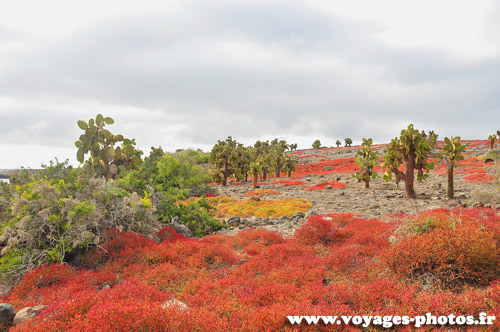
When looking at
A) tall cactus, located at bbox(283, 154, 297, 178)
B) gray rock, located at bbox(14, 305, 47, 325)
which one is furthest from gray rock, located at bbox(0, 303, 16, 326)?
tall cactus, located at bbox(283, 154, 297, 178)

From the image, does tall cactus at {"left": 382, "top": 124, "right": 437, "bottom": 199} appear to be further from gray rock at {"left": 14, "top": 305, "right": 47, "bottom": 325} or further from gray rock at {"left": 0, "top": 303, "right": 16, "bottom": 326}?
gray rock at {"left": 0, "top": 303, "right": 16, "bottom": 326}

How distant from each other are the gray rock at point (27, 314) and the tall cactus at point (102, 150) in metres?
10.3

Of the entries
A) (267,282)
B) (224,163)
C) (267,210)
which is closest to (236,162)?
(224,163)

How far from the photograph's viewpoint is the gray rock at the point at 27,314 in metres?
5.68

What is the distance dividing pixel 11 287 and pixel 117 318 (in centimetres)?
528

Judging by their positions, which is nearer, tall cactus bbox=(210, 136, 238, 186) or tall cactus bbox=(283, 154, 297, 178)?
tall cactus bbox=(210, 136, 238, 186)

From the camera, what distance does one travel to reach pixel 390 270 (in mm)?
7211

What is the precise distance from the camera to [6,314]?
5805mm

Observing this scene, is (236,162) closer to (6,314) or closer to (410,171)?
(410,171)

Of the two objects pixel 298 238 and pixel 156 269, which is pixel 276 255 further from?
pixel 156 269

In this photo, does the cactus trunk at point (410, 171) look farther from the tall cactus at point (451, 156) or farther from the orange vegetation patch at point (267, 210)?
the orange vegetation patch at point (267, 210)

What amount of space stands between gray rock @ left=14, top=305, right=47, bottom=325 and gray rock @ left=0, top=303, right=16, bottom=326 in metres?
0.17

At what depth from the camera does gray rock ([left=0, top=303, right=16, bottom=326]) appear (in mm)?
5730

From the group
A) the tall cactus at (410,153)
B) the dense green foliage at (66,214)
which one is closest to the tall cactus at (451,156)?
the tall cactus at (410,153)
